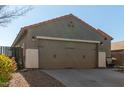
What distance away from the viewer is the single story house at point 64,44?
1944 centimetres

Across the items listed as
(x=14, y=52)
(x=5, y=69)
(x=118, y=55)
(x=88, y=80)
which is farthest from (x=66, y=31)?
(x=5, y=69)

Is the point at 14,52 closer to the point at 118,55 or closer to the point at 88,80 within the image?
the point at 88,80

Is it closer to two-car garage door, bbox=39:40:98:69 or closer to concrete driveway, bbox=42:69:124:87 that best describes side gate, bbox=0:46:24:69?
two-car garage door, bbox=39:40:98:69

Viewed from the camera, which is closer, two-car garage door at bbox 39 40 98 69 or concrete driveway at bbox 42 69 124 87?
concrete driveway at bbox 42 69 124 87

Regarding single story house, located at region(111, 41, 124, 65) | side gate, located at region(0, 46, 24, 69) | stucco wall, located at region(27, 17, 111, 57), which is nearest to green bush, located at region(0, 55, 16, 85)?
stucco wall, located at region(27, 17, 111, 57)

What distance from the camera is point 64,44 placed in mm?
20594

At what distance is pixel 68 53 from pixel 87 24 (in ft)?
11.5

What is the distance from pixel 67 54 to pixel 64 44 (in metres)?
0.91

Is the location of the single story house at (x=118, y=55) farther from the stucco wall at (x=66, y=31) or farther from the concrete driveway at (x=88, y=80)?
the concrete driveway at (x=88, y=80)

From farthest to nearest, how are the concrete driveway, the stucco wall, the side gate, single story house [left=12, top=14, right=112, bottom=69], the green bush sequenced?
the side gate < the stucco wall < single story house [left=12, top=14, right=112, bottom=69] < the concrete driveway < the green bush

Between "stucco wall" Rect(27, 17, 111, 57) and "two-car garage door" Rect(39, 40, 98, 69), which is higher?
"stucco wall" Rect(27, 17, 111, 57)

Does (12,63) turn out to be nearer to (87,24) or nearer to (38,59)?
(38,59)

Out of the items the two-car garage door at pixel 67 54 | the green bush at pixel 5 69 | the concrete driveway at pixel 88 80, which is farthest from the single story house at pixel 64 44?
the green bush at pixel 5 69

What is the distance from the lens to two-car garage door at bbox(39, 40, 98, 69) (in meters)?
19.6
